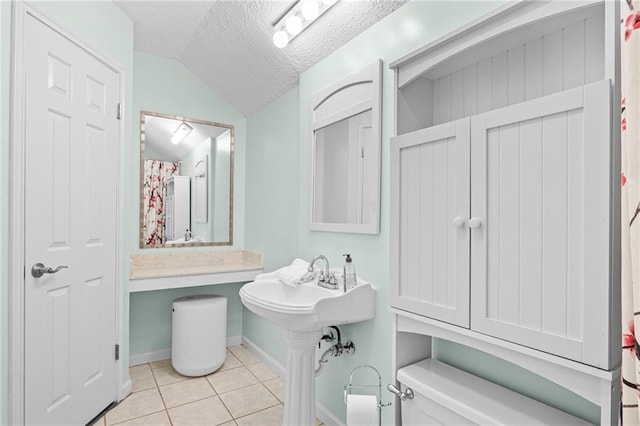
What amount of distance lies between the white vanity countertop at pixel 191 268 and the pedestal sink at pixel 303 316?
0.96m

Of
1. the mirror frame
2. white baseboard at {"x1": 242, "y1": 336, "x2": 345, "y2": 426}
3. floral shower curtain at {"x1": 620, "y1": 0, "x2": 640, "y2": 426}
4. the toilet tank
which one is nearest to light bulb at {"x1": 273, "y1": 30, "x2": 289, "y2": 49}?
the mirror frame

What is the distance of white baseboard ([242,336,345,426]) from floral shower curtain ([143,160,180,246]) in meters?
1.22

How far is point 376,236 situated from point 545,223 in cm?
85

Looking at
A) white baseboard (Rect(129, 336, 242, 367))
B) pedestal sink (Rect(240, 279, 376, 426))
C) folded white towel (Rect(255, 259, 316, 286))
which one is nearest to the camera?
pedestal sink (Rect(240, 279, 376, 426))

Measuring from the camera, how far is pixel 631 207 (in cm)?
78

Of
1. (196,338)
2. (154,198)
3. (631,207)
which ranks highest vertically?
(154,198)

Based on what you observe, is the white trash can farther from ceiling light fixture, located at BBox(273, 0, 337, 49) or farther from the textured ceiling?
ceiling light fixture, located at BBox(273, 0, 337, 49)

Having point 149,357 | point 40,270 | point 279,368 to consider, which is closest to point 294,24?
point 40,270

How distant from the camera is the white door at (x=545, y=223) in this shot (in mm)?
933

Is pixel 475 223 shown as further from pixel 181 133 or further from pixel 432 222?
pixel 181 133

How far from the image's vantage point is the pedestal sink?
161 cm

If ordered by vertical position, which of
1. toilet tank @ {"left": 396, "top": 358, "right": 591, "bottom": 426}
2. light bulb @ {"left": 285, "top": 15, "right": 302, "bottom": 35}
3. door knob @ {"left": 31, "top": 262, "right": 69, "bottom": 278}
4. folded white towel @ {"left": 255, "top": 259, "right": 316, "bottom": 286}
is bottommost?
toilet tank @ {"left": 396, "top": 358, "right": 591, "bottom": 426}

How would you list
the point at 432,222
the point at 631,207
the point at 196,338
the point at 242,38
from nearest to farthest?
the point at 631,207 < the point at 432,222 < the point at 242,38 < the point at 196,338

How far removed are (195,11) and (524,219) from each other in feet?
8.07
